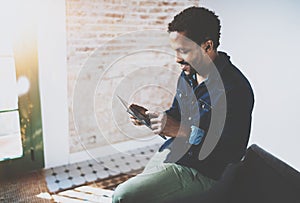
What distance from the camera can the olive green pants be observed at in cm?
134

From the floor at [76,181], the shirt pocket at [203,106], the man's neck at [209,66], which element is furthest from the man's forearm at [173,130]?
the floor at [76,181]

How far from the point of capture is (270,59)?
Result: 2.15 metres

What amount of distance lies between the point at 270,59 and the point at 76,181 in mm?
1623

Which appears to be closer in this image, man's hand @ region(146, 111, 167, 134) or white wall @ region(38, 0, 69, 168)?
man's hand @ region(146, 111, 167, 134)

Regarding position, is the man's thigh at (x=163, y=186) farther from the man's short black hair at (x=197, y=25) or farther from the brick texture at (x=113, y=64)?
the brick texture at (x=113, y=64)

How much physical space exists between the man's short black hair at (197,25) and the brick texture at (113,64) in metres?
0.99

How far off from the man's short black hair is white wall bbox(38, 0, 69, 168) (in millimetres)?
1005

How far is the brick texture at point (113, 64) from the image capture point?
2.17m

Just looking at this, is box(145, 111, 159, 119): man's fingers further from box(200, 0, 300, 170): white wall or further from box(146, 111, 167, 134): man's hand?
box(200, 0, 300, 170): white wall

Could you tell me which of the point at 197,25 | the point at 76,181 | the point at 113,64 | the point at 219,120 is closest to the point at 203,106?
the point at 219,120

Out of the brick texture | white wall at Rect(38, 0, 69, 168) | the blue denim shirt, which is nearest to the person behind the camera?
the blue denim shirt

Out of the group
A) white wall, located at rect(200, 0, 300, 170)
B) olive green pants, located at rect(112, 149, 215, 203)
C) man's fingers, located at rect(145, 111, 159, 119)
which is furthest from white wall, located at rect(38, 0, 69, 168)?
white wall, located at rect(200, 0, 300, 170)

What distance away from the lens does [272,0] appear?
2039mm

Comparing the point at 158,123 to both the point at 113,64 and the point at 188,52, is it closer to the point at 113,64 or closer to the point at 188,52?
the point at 188,52
